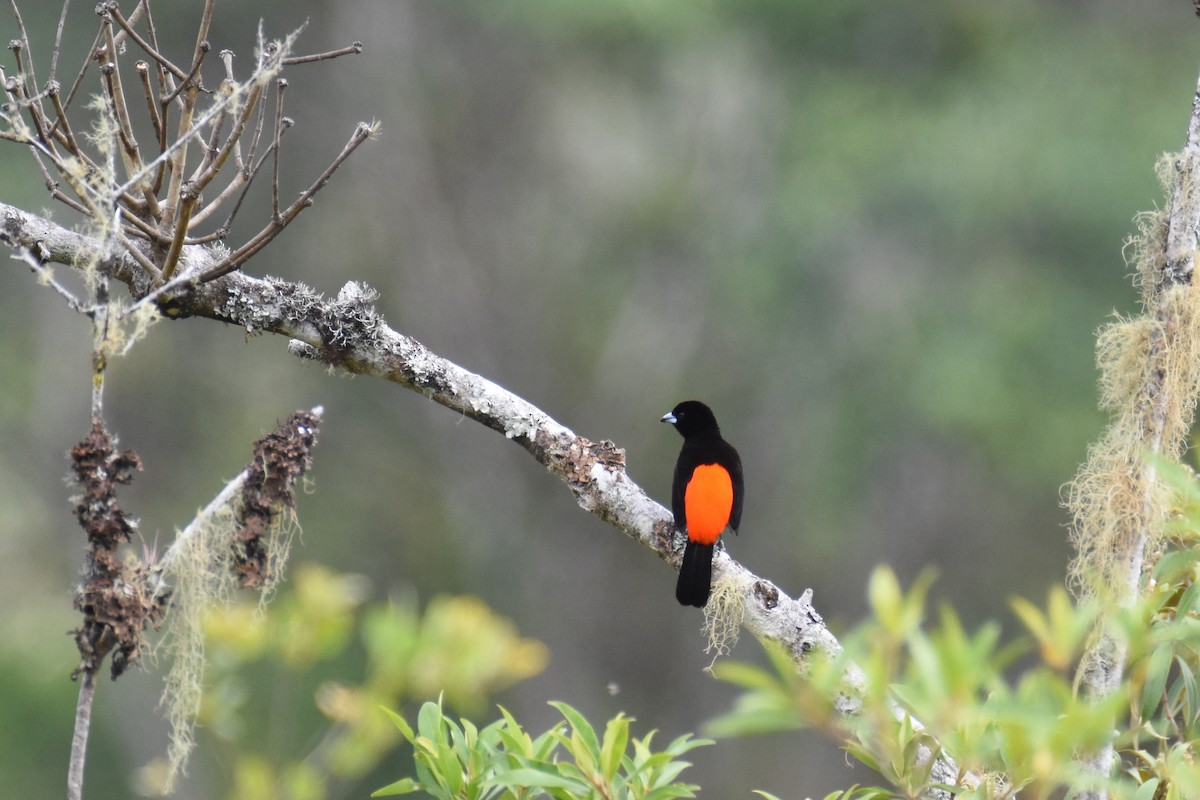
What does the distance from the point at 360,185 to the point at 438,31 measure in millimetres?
1714

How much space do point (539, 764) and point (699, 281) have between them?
387 inches

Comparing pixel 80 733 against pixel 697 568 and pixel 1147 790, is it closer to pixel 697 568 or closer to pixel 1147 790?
pixel 697 568

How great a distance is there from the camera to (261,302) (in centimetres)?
300

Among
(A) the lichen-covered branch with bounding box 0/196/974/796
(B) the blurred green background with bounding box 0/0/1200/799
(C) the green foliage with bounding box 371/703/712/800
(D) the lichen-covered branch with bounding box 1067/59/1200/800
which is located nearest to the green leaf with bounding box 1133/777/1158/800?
(D) the lichen-covered branch with bounding box 1067/59/1200/800

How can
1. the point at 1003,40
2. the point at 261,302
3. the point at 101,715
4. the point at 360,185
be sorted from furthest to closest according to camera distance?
the point at 101,715 < the point at 360,185 < the point at 1003,40 < the point at 261,302

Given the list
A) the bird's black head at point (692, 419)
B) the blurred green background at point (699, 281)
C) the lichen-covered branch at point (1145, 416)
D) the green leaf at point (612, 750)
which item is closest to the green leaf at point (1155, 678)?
the lichen-covered branch at point (1145, 416)

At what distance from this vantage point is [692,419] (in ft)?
16.7

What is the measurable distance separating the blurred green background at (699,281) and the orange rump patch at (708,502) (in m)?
6.74

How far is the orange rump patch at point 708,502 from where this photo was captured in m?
3.62

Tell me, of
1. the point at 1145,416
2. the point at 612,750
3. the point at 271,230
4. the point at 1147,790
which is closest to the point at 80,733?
the point at 612,750

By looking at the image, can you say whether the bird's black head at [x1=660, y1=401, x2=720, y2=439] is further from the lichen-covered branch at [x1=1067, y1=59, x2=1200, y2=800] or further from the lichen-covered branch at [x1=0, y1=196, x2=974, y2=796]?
the lichen-covered branch at [x1=1067, y1=59, x2=1200, y2=800]

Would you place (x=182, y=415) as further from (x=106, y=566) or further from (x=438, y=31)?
(x=106, y=566)

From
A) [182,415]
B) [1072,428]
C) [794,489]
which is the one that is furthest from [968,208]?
[182,415]

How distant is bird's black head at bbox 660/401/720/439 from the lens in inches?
200
